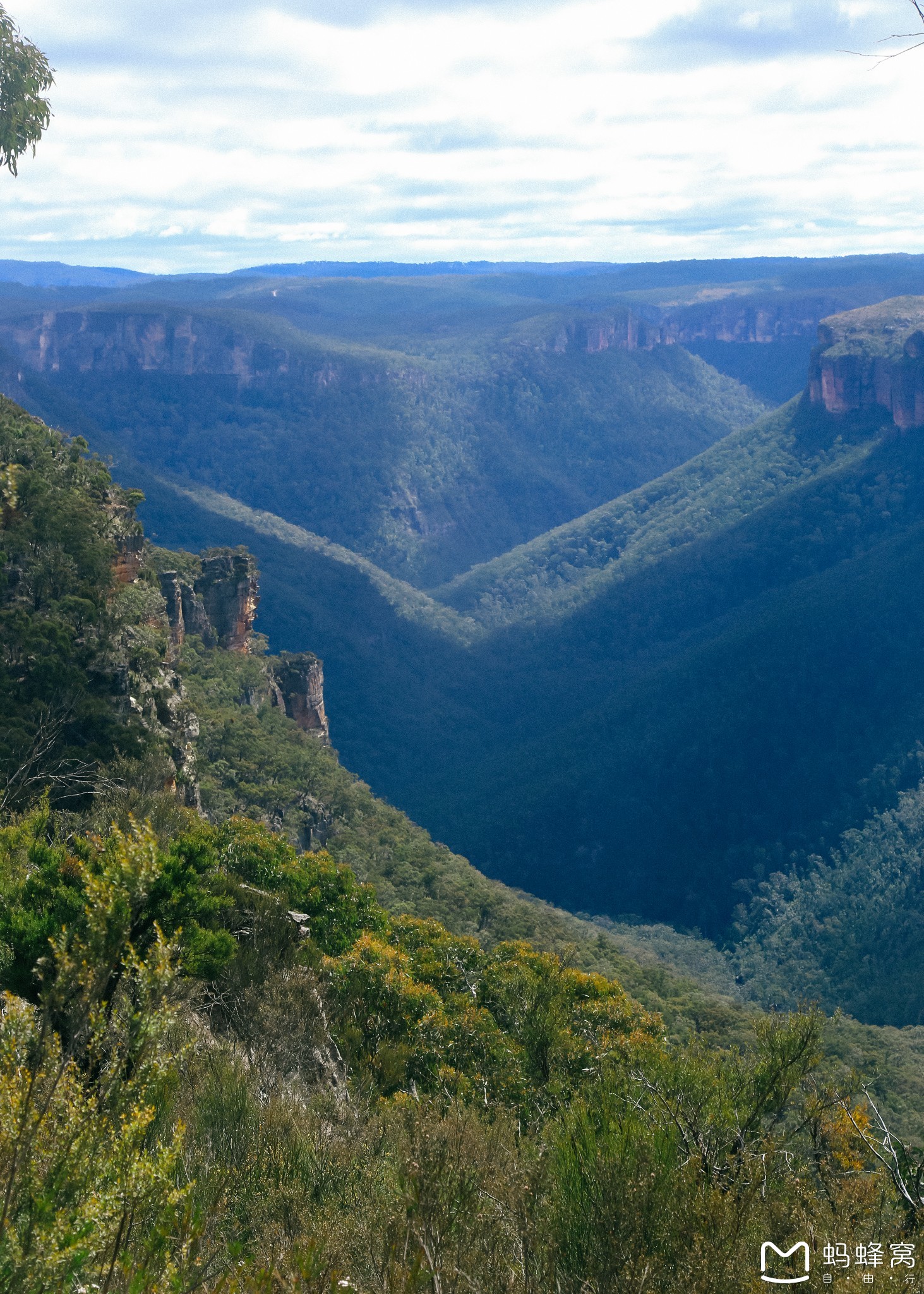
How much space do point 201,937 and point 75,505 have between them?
18.7m

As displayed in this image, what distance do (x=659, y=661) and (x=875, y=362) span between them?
36.1 metres

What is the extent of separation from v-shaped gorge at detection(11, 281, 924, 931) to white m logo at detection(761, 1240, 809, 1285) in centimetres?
5367

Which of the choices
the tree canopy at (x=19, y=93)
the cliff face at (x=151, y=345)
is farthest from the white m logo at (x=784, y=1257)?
the cliff face at (x=151, y=345)

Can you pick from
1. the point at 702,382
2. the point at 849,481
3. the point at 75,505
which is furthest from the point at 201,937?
the point at 702,382

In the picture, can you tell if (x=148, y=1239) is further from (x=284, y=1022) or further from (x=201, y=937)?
(x=284, y=1022)

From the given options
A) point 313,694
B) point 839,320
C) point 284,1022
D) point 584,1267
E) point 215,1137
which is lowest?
point 313,694

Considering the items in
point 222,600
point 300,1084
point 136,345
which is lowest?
point 300,1084

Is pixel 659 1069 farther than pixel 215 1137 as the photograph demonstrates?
Yes

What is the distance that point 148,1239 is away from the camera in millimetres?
6828

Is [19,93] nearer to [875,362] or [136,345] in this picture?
[875,362]

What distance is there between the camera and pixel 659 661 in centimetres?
8706

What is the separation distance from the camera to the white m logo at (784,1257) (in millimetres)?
6426

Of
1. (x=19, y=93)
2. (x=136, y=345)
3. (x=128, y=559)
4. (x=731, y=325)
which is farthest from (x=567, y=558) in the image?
(x=731, y=325)

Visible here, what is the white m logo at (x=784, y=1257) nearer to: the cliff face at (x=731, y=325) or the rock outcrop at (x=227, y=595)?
the rock outcrop at (x=227, y=595)
